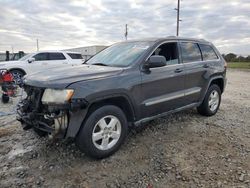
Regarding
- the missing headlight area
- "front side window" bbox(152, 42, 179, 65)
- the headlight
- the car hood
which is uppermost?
"front side window" bbox(152, 42, 179, 65)

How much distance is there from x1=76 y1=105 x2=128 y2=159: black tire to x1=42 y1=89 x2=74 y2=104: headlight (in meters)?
0.42

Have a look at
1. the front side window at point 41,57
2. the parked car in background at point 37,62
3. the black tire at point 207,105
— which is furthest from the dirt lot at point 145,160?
the front side window at point 41,57

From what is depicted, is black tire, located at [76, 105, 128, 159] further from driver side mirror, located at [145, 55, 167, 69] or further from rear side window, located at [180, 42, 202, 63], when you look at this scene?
rear side window, located at [180, 42, 202, 63]

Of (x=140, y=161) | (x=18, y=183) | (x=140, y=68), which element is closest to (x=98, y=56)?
(x=140, y=68)

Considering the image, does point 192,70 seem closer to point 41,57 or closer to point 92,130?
point 92,130

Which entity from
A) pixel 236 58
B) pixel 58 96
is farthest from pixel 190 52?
pixel 236 58

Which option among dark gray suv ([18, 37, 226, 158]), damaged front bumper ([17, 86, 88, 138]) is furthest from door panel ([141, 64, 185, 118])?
damaged front bumper ([17, 86, 88, 138])

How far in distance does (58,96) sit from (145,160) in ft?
5.04

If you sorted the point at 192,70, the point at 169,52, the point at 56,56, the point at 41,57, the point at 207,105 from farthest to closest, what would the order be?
the point at 56,56 < the point at 41,57 < the point at 207,105 < the point at 192,70 < the point at 169,52

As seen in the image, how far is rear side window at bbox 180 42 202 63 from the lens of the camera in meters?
5.22

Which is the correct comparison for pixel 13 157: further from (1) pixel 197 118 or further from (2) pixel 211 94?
(2) pixel 211 94

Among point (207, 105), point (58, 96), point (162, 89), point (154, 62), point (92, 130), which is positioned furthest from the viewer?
point (207, 105)

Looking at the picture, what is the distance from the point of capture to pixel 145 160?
3.82 m

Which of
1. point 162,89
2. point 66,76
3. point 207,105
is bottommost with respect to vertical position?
point 207,105
